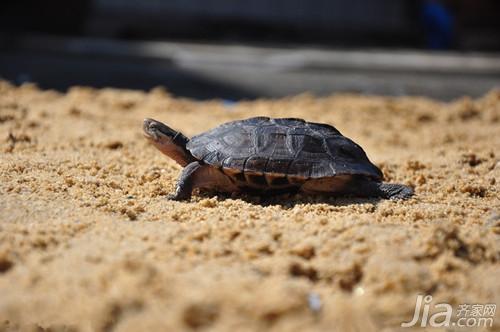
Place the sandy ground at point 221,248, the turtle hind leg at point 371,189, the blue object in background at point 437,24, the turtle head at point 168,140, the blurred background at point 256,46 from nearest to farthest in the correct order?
1. the sandy ground at point 221,248
2. the turtle hind leg at point 371,189
3. the turtle head at point 168,140
4. the blurred background at point 256,46
5. the blue object in background at point 437,24

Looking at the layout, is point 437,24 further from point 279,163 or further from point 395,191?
point 279,163

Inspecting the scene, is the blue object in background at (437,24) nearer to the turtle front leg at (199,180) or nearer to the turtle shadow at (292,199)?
the turtle shadow at (292,199)

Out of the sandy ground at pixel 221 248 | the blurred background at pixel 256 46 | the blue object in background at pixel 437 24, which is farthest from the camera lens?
the blue object in background at pixel 437 24

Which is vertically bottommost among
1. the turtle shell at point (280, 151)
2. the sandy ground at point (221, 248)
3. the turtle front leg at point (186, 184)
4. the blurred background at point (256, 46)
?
the sandy ground at point (221, 248)

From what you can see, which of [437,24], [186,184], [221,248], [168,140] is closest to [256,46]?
[437,24]

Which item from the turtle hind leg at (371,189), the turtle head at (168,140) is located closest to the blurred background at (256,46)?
the turtle head at (168,140)

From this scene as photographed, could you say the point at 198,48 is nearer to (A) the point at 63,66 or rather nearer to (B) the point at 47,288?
(A) the point at 63,66

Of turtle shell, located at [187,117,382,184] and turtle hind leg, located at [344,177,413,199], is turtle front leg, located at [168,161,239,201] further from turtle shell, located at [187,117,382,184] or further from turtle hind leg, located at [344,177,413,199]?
turtle hind leg, located at [344,177,413,199]
